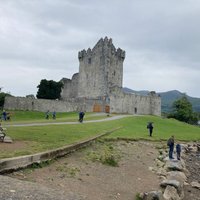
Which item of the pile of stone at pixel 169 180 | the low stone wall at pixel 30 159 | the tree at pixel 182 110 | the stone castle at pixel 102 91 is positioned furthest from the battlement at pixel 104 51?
the low stone wall at pixel 30 159

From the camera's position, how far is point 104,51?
92875 mm

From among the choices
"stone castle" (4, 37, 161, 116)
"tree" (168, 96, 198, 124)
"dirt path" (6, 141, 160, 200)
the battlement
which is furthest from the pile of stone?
"tree" (168, 96, 198, 124)

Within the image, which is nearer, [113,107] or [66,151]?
[66,151]

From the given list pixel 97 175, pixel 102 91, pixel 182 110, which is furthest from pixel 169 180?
pixel 182 110

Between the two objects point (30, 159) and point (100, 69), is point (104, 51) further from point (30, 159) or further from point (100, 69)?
point (30, 159)

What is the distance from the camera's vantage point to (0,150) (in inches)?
786

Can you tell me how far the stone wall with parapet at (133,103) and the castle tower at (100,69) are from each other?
4343 mm

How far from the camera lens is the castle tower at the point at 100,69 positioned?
303 ft

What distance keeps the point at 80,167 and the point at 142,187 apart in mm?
4006

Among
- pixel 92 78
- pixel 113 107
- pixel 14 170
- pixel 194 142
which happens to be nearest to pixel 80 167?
pixel 14 170

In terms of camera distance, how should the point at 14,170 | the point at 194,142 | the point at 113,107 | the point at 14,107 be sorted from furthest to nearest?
the point at 113,107
the point at 14,107
the point at 194,142
the point at 14,170

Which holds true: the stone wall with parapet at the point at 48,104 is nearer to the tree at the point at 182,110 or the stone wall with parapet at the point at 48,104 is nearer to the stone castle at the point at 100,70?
the stone castle at the point at 100,70

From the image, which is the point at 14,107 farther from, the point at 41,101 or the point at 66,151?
the point at 66,151

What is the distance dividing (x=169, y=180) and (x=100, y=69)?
72458mm
